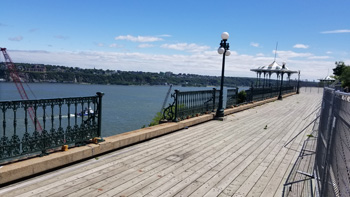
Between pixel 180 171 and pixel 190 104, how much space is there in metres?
5.40

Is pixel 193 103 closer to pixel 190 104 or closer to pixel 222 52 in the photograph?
pixel 190 104

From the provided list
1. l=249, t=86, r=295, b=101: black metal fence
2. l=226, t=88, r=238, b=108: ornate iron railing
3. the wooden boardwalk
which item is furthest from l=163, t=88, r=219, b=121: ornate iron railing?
l=249, t=86, r=295, b=101: black metal fence

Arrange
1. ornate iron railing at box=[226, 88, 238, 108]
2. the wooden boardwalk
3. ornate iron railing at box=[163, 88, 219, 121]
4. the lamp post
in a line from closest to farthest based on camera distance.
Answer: the wooden boardwalk, ornate iron railing at box=[163, 88, 219, 121], the lamp post, ornate iron railing at box=[226, 88, 238, 108]

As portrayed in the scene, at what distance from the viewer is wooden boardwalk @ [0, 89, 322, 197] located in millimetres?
4223

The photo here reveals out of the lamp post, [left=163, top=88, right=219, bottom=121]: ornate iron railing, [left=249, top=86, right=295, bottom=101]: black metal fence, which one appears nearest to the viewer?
[left=163, top=88, right=219, bottom=121]: ornate iron railing

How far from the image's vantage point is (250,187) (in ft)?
14.9

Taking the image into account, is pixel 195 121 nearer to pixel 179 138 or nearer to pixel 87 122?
pixel 179 138

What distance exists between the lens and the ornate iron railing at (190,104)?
9.44 meters

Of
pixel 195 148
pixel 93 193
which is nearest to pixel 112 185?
pixel 93 193

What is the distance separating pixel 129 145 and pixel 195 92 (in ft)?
14.5

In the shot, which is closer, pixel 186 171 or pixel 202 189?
pixel 202 189

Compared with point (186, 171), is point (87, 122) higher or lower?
higher

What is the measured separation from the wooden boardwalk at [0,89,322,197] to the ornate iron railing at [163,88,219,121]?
156 cm

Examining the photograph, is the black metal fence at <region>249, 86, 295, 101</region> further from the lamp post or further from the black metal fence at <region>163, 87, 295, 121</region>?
the lamp post
